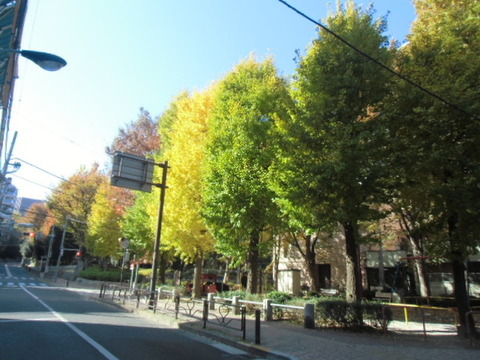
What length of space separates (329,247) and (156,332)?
19349mm

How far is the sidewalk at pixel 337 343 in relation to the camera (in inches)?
290

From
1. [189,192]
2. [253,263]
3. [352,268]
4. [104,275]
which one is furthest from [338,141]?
[104,275]

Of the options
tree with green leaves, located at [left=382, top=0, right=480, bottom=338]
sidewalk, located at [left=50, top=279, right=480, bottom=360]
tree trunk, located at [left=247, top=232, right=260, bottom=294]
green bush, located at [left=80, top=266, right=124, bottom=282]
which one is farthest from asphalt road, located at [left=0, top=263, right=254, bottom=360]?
green bush, located at [left=80, top=266, right=124, bottom=282]

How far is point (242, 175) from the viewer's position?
15.2 metres

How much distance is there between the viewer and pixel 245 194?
15.2 metres

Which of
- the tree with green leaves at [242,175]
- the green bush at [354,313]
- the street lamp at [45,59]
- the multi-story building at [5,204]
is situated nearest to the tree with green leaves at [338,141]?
the green bush at [354,313]

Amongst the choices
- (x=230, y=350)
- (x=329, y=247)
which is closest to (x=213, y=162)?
(x=230, y=350)

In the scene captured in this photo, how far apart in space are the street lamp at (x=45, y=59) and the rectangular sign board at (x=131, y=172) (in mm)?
9459

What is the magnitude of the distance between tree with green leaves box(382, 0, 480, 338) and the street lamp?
8750 millimetres

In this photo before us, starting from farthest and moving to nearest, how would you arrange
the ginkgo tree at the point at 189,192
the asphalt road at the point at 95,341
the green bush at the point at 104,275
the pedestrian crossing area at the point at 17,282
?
the green bush at the point at 104,275, the pedestrian crossing area at the point at 17,282, the ginkgo tree at the point at 189,192, the asphalt road at the point at 95,341

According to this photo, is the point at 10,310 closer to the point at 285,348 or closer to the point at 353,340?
the point at 285,348

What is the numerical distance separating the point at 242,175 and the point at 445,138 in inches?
310

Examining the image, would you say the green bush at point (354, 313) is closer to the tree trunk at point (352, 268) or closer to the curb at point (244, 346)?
the tree trunk at point (352, 268)

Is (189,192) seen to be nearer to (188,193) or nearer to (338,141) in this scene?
(188,193)
